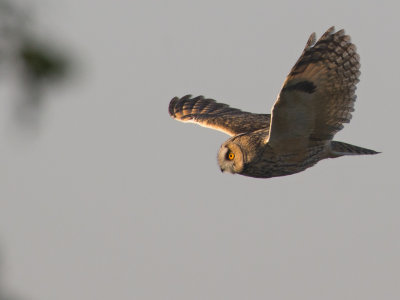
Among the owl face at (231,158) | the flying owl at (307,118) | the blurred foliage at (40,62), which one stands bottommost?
the blurred foliage at (40,62)

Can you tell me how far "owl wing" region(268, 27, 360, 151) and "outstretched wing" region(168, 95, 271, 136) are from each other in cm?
143

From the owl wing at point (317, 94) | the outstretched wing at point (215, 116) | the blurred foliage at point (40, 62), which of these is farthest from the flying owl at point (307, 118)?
the blurred foliage at point (40, 62)

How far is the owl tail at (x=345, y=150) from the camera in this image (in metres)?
8.78

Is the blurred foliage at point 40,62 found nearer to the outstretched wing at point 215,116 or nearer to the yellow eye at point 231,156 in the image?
the yellow eye at point 231,156

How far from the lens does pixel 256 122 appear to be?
10.3 m

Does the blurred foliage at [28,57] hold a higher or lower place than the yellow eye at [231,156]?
lower

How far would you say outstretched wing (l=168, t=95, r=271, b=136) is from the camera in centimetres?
1018

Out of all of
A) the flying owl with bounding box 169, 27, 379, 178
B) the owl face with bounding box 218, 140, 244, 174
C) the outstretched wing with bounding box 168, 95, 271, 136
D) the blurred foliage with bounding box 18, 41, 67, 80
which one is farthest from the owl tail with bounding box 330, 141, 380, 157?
the blurred foliage with bounding box 18, 41, 67, 80

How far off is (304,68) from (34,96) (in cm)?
585

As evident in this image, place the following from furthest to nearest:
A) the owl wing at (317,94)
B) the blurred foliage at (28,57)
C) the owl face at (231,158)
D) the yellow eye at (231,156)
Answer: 1. the yellow eye at (231,156)
2. the owl face at (231,158)
3. the owl wing at (317,94)
4. the blurred foliage at (28,57)

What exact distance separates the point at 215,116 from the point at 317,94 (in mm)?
4187

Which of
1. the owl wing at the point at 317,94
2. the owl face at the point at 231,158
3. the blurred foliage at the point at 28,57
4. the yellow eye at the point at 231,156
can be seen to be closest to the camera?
the blurred foliage at the point at 28,57

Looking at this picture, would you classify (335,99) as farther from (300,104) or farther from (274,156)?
(274,156)

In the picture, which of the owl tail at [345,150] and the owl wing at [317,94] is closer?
the owl wing at [317,94]
